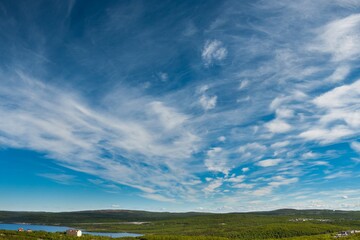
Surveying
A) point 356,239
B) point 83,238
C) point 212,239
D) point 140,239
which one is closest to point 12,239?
point 83,238

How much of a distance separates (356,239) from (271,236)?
6805 centimetres

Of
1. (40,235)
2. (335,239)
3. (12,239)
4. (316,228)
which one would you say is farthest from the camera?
(316,228)

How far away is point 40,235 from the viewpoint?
115125mm

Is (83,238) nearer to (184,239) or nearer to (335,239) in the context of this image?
(184,239)

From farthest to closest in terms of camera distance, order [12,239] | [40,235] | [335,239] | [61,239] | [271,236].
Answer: [271,236] → [335,239] → [40,235] → [61,239] → [12,239]

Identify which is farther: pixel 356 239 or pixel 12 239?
pixel 356 239

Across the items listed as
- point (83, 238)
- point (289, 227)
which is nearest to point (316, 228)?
point (289, 227)

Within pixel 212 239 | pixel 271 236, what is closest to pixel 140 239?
pixel 212 239

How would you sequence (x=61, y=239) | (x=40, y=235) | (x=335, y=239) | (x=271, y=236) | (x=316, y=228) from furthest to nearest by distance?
1. (x=316, y=228)
2. (x=271, y=236)
3. (x=335, y=239)
4. (x=40, y=235)
5. (x=61, y=239)

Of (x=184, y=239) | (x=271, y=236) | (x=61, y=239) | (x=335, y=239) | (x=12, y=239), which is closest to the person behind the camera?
(x=12, y=239)

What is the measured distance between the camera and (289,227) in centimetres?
19888

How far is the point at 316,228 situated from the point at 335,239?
247 ft

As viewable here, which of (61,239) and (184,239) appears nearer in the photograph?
(61,239)

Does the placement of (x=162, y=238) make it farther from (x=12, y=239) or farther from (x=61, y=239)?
(x=12, y=239)
